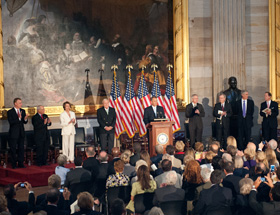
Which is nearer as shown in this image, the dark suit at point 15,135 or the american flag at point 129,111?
the dark suit at point 15,135

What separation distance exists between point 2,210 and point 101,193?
3039 mm

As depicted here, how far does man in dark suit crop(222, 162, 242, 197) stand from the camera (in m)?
7.84

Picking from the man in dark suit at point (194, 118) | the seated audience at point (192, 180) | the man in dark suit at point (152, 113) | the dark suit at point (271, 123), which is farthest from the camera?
the dark suit at point (271, 123)

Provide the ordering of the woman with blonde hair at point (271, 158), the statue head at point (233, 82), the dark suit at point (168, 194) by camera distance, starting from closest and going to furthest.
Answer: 1. the dark suit at point (168, 194)
2. the woman with blonde hair at point (271, 158)
3. the statue head at point (233, 82)

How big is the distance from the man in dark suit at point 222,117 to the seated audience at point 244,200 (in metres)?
8.62

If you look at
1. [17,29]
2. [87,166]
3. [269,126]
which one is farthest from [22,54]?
→ [269,126]

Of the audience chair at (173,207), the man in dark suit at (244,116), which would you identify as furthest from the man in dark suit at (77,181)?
the man in dark suit at (244,116)

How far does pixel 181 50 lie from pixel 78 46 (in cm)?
381

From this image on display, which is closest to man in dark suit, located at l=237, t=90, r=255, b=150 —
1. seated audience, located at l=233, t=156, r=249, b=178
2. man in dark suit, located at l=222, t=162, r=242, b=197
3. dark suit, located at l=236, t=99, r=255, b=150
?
dark suit, located at l=236, t=99, r=255, b=150

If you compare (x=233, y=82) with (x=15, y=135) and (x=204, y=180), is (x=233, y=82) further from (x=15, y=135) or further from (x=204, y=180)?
(x=204, y=180)

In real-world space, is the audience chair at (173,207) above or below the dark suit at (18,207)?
below

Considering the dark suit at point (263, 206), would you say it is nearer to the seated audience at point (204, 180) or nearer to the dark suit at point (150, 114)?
the seated audience at point (204, 180)

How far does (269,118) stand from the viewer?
52.6 feet

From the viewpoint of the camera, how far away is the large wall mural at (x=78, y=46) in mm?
15709
